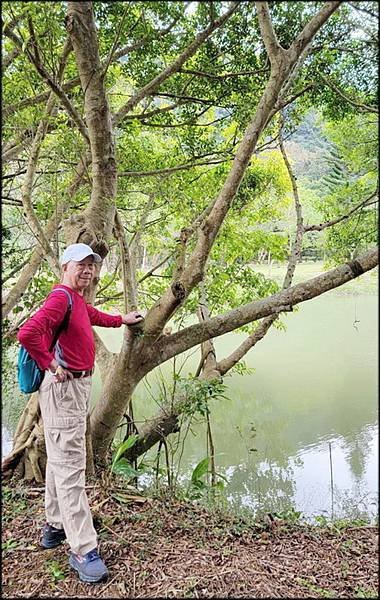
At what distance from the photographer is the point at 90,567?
204cm

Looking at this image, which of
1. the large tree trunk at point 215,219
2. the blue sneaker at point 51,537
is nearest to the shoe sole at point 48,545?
the blue sneaker at point 51,537

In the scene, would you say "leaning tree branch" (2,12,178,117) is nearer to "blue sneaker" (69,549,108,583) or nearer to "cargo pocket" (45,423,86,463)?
"cargo pocket" (45,423,86,463)

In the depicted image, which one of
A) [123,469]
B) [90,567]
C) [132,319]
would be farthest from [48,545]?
[132,319]

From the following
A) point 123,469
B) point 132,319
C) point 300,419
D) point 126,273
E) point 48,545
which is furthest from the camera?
point 300,419

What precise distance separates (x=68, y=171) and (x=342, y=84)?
2.23 metres

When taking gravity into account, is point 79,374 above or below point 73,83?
below

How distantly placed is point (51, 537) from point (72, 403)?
0.67m

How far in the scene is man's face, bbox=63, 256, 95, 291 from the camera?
7.00 feet

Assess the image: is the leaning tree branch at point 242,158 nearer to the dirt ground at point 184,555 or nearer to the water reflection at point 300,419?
the dirt ground at point 184,555

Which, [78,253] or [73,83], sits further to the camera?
[73,83]

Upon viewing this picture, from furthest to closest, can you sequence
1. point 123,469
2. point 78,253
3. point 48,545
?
point 123,469, point 48,545, point 78,253

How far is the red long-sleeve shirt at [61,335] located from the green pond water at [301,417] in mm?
2326

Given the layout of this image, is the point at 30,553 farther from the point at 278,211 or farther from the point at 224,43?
the point at 278,211

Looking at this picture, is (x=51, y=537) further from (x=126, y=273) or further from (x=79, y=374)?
(x=126, y=273)
